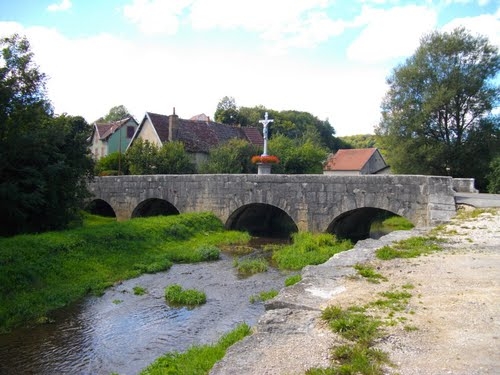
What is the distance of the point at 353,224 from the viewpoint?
56.7 ft

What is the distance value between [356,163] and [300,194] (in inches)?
1212

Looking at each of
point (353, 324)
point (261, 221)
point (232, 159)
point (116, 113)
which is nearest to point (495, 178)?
point (261, 221)

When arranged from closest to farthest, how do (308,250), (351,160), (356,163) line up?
(308,250)
(356,163)
(351,160)

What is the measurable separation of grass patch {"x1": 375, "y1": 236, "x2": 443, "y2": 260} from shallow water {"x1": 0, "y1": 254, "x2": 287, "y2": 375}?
2632 millimetres

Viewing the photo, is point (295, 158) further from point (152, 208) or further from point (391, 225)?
point (152, 208)

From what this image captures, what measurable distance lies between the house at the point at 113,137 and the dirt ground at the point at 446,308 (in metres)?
37.9

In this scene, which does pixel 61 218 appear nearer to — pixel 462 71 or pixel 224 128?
pixel 462 71

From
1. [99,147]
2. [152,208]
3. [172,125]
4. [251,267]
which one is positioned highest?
[172,125]

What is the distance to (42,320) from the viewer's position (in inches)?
328

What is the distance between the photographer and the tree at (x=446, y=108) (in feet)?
73.3

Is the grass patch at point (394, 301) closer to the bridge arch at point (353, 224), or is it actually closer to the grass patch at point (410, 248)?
the grass patch at point (410, 248)

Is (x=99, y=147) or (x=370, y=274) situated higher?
(x=99, y=147)

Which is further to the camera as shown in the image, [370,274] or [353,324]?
[370,274]

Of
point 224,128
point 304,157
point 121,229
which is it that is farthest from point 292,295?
point 224,128
